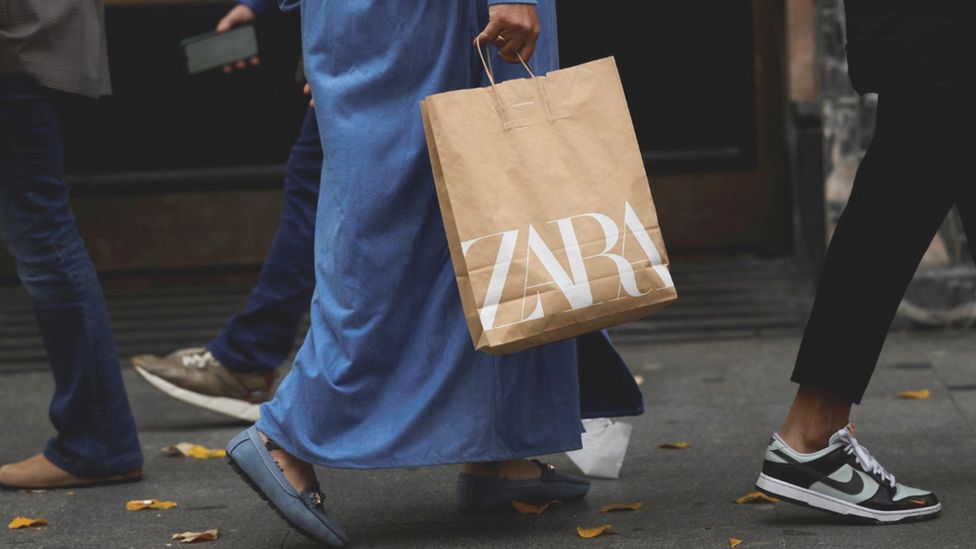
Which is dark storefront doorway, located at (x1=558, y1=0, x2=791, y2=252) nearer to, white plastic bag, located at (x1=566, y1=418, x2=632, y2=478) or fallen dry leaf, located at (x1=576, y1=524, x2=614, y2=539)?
white plastic bag, located at (x1=566, y1=418, x2=632, y2=478)

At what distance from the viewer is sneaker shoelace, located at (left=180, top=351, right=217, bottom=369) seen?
14.9 feet

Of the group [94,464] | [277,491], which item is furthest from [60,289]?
[277,491]

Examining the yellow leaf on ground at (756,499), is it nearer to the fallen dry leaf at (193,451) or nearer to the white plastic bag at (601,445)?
the white plastic bag at (601,445)

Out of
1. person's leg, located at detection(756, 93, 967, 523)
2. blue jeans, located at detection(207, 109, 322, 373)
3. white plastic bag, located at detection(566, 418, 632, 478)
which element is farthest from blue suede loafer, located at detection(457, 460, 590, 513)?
blue jeans, located at detection(207, 109, 322, 373)

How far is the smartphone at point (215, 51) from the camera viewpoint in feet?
15.0

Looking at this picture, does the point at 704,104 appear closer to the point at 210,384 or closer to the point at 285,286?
the point at 285,286

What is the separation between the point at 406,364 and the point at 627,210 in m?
0.55

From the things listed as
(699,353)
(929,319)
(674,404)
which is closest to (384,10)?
(674,404)

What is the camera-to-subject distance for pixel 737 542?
3.06m

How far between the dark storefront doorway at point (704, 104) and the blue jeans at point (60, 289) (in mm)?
3087

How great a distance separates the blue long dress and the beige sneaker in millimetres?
1459

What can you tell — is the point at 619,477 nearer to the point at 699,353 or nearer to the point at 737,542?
the point at 737,542

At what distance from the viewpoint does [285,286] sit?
4.48m

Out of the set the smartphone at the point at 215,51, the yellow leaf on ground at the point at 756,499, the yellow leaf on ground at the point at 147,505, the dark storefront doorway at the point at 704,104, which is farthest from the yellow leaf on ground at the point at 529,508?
the dark storefront doorway at the point at 704,104
